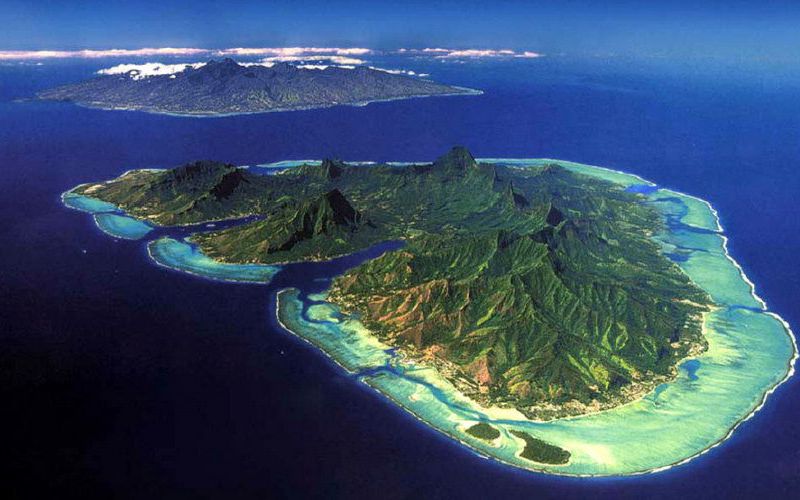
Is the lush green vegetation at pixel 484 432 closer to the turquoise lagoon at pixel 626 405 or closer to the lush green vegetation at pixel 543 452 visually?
the turquoise lagoon at pixel 626 405

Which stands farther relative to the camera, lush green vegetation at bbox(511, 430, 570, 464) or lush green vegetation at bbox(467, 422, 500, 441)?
lush green vegetation at bbox(467, 422, 500, 441)

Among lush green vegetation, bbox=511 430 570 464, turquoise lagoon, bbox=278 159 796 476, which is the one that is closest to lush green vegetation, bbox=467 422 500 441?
turquoise lagoon, bbox=278 159 796 476

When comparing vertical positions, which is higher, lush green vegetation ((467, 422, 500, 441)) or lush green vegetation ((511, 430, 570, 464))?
lush green vegetation ((467, 422, 500, 441))

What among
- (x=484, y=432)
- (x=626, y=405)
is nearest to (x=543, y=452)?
(x=484, y=432)

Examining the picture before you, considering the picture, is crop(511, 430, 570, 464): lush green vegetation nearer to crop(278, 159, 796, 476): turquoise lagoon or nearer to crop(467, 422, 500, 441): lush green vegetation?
crop(278, 159, 796, 476): turquoise lagoon

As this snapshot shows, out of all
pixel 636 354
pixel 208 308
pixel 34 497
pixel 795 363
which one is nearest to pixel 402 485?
pixel 34 497

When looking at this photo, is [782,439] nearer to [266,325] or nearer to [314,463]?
[314,463]

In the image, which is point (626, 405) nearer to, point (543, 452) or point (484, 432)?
point (543, 452)
